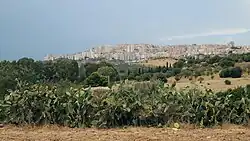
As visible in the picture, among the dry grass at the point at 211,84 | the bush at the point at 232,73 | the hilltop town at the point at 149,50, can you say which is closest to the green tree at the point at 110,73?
the dry grass at the point at 211,84

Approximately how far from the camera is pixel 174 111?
10359 millimetres

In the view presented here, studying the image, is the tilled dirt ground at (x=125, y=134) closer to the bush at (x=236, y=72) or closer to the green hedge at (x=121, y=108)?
the green hedge at (x=121, y=108)

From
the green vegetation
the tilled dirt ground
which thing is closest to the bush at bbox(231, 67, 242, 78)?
the green vegetation

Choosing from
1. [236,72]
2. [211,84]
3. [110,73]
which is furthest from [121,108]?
[236,72]

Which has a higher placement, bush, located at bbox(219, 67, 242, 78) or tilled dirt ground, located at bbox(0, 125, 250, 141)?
tilled dirt ground, located at bbox(0, 125, 250, 141)

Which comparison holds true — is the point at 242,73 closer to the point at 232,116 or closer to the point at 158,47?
the point at 232,116

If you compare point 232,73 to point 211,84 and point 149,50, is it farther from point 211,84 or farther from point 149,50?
point 149,50

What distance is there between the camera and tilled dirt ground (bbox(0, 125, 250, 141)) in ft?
27.6

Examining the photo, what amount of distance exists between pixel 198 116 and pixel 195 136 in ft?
5.16

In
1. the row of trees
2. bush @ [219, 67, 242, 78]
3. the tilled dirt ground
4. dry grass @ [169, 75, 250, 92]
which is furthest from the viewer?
bush @ [219, 67, 242, 78]

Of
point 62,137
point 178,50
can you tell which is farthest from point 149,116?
point 178,50

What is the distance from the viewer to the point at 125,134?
896 centimetres

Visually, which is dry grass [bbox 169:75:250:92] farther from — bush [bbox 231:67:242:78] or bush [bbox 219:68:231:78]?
bush [bbox 231:67:242:78]

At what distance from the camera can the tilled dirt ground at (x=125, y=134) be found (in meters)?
8.42
